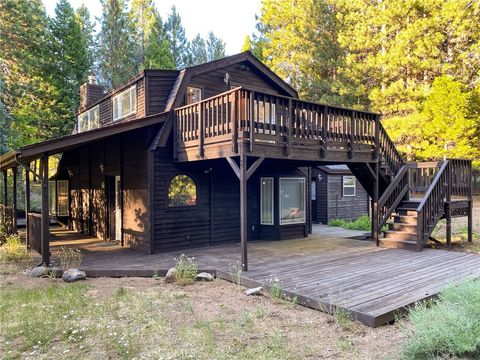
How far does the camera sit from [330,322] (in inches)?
178

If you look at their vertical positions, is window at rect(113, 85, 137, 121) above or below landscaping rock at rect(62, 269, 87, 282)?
above

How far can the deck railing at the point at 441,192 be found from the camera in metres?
8.56

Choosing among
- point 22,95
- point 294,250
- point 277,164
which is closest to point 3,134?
point 22,95

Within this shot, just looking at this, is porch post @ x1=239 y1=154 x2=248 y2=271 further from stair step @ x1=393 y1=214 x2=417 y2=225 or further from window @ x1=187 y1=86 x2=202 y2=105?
stair step @ x1=393 y1=214 x2=417 y2=225

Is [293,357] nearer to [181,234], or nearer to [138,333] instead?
[138,333]

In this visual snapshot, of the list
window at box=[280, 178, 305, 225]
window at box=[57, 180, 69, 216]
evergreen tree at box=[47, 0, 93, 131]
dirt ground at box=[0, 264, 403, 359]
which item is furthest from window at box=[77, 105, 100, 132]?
evergreen tree at box=[47, 0, 93, 131]

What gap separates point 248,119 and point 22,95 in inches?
705

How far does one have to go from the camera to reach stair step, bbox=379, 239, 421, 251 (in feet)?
28.2

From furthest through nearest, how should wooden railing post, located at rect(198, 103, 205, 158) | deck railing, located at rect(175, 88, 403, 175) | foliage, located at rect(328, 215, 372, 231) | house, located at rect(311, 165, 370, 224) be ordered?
house, located at rect(311, 165, 370, 224) → foliage, located at rect(328, 215, 372, 231) → wooden railing post, located at rect(198, 103, 205, 158) → deck railing, located at rect(175, 88, 403, 175)

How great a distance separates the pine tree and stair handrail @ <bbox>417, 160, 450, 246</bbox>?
29.1 metres

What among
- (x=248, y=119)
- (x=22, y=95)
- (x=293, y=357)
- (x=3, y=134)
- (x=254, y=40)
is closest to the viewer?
(x=293, y=357)

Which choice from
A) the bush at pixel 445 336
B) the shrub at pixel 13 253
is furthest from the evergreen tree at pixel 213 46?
the bush at pixel 445 336

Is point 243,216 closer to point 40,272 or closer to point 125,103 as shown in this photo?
point 40,272

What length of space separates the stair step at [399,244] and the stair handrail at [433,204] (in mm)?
150
